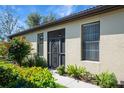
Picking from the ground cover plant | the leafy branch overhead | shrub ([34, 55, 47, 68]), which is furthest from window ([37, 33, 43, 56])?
the leafy branch overhead

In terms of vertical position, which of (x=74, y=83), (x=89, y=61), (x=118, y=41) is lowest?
(x=74, y=83)

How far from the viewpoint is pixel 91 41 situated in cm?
1095

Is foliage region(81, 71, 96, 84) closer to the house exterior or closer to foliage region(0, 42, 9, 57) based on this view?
the house exterior

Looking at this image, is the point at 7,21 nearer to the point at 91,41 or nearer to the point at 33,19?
the point at 33,19

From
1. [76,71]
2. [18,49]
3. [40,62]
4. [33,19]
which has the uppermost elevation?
[33,19]

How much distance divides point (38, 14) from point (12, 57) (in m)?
37.2

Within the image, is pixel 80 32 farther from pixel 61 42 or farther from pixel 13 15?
pixel 13 15

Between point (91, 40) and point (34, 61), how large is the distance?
7297 millimetres

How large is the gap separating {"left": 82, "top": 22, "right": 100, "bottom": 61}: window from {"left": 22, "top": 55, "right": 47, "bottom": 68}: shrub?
5.23m

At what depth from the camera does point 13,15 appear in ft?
161

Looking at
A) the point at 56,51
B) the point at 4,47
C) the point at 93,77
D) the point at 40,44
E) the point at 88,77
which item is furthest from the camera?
the point at 40,44

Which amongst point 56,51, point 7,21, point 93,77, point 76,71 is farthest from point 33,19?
point 93,77

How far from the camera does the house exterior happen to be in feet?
29.5
